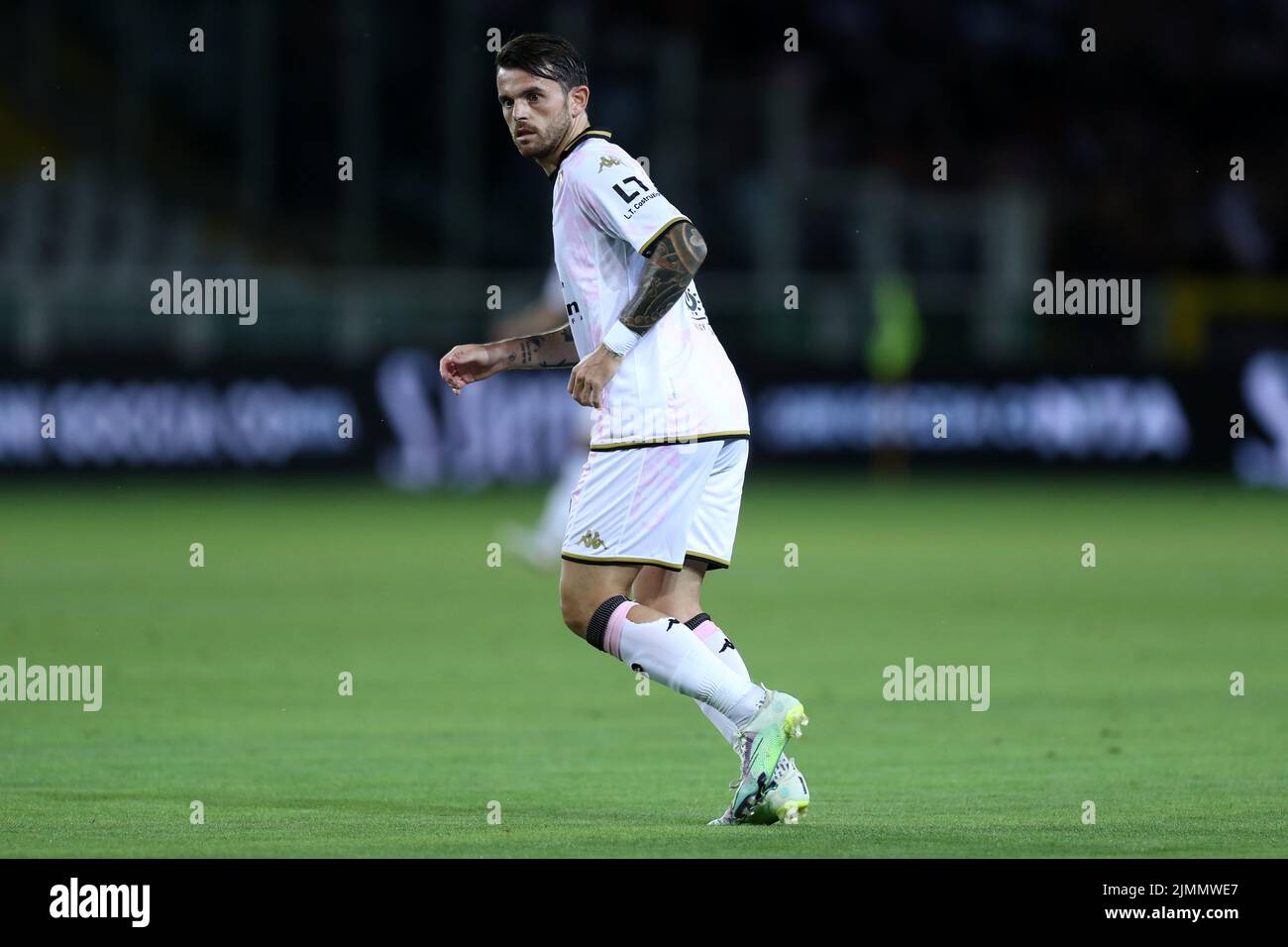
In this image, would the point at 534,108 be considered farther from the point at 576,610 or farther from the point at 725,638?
the point at 725,638

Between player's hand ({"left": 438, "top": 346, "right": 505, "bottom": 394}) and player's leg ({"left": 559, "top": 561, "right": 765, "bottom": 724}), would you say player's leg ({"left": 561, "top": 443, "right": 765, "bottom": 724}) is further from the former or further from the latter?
player's hand ({"left": 438, "top": 346, "right": 505, "bottom": 394})

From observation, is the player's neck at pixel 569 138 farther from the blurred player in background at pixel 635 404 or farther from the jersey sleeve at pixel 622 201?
the jersey sleeve at pixel 622 201

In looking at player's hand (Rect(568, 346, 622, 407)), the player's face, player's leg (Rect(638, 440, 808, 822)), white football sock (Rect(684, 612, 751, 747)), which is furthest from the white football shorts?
the player's face

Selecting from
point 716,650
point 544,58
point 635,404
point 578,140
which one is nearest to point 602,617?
point 716,650

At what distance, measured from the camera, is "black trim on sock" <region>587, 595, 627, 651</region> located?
705 cm

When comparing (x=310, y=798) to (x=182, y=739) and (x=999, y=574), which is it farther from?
(x=999, y=574)

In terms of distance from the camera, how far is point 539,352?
7766mm

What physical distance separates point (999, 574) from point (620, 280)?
10471 millimetres

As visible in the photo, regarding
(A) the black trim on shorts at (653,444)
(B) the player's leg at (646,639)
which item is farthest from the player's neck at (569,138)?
(B) the player's leg at (646,639)

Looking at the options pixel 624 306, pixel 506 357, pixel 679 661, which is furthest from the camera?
pixel 506 357

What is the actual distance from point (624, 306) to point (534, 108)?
70 centimetres

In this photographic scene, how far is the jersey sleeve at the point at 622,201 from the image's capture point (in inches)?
272

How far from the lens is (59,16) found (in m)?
33.1

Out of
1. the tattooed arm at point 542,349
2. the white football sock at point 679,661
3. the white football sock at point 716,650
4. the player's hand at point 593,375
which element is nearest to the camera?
the player's hand at point 593,375
